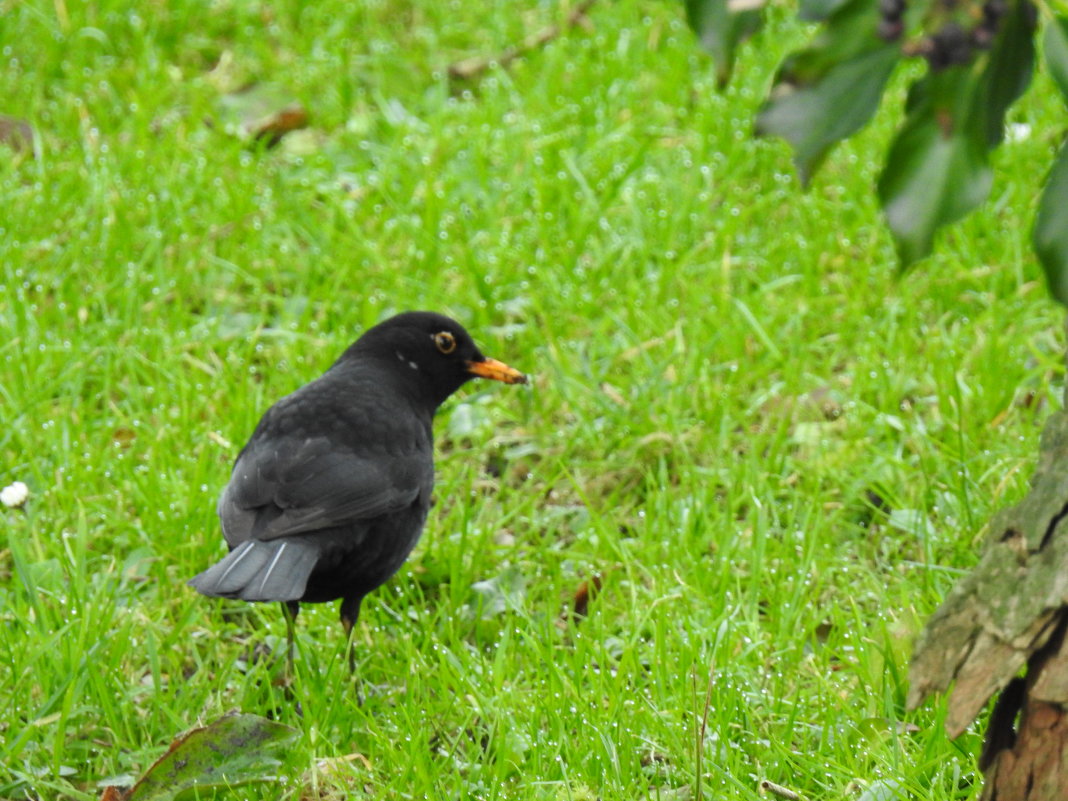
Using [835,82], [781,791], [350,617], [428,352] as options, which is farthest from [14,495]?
[835,82]

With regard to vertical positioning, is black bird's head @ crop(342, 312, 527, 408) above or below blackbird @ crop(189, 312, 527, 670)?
above

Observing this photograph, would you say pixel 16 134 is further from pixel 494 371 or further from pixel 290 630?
pixel 290 630

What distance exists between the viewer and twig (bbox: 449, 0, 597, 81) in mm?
6715

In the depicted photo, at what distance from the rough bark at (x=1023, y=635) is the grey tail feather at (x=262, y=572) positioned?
1.51 m

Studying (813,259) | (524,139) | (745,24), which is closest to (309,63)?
(524,139)

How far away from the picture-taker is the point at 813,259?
525 centimetres

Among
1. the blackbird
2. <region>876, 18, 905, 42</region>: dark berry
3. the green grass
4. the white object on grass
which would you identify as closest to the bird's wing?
the blackbird

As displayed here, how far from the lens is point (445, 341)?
426cm

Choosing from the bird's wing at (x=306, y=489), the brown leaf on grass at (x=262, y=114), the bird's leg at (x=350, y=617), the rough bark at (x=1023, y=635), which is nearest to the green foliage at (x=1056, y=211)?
the rough bark at (x=1023, y=635)

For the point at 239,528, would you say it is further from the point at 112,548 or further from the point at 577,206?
the point at 577,206

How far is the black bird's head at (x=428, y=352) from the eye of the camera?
13.8 feet

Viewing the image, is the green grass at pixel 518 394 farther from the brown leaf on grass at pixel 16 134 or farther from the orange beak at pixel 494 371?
the orange beak at pixel 494 371

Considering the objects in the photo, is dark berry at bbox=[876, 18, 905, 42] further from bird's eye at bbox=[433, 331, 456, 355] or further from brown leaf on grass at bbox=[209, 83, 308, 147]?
brown leaf on grass at bbox=[209, 83, 308, 147]

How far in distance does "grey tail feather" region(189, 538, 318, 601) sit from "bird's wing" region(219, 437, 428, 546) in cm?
6
